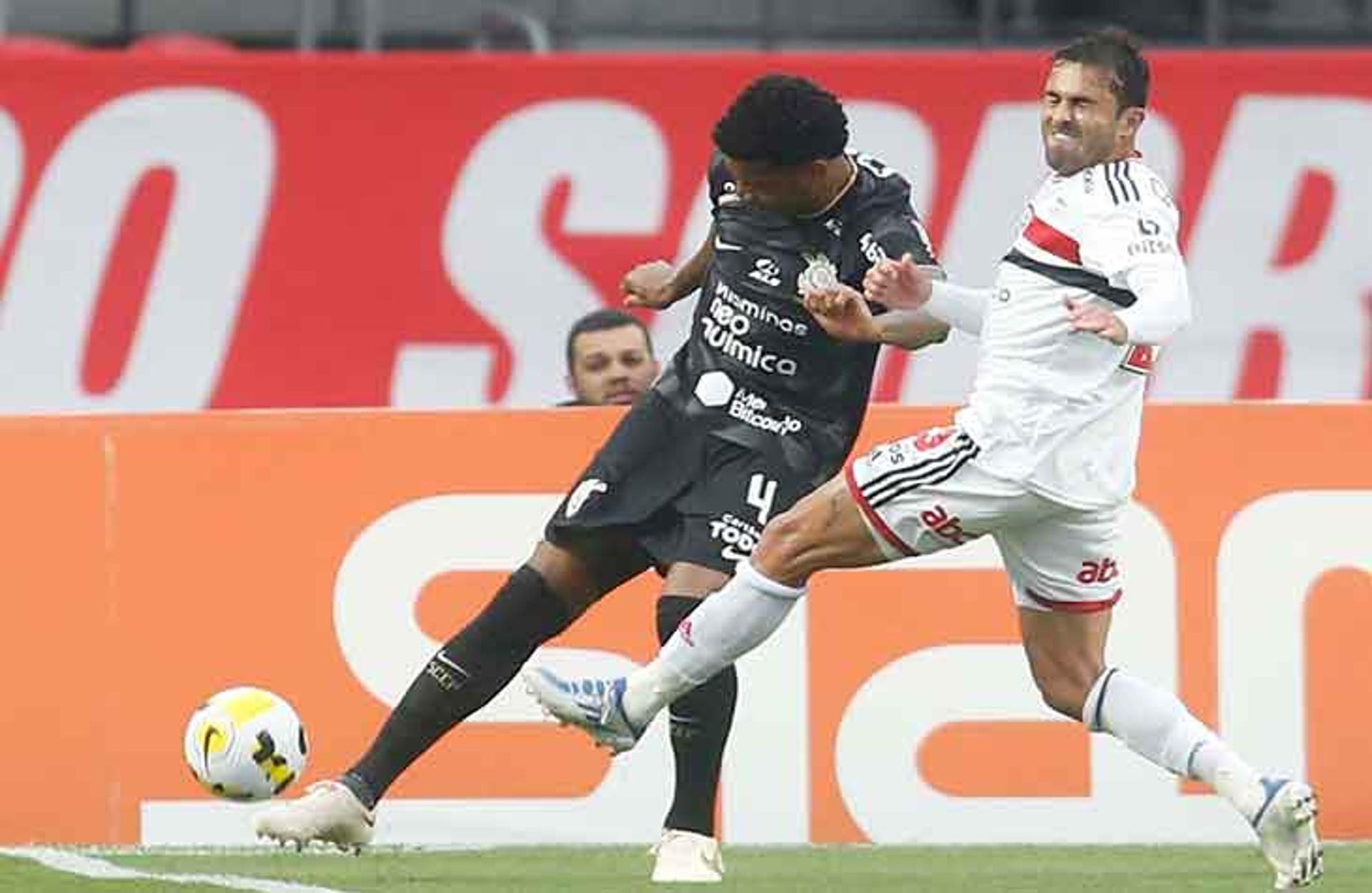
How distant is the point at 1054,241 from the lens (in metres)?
8.53

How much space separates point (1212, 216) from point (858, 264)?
547cm

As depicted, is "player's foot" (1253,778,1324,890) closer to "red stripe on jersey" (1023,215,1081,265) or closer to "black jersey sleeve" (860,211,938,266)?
"red stripe on jersey" (1023,215,1081,265)

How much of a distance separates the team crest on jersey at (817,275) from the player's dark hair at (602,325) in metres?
3.29

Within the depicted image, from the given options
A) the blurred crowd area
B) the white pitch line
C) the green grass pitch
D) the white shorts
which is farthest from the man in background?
A: the blurred crowd area

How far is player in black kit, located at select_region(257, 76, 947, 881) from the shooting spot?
9086 mm

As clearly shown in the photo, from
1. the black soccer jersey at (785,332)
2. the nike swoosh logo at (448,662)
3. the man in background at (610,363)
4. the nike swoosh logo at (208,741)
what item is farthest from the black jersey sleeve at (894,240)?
the man in background at (610,363)

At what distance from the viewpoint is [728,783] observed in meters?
11.0

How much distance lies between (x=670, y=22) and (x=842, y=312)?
9.75 meters

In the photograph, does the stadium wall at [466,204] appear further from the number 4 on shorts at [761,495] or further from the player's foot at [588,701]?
the player's foot at [588,701]

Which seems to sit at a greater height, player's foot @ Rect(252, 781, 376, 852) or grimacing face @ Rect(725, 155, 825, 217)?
grimacing face @ Rect(725, 155, 825, 217)

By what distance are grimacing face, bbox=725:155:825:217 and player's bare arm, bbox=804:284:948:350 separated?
31cm

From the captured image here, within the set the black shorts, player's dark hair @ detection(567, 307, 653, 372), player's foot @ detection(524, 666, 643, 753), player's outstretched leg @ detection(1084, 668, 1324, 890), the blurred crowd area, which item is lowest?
the blurred crowd area

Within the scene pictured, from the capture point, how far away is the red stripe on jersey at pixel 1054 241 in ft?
27.9

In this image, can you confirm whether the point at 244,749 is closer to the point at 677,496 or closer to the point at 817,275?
the point at 677,496
